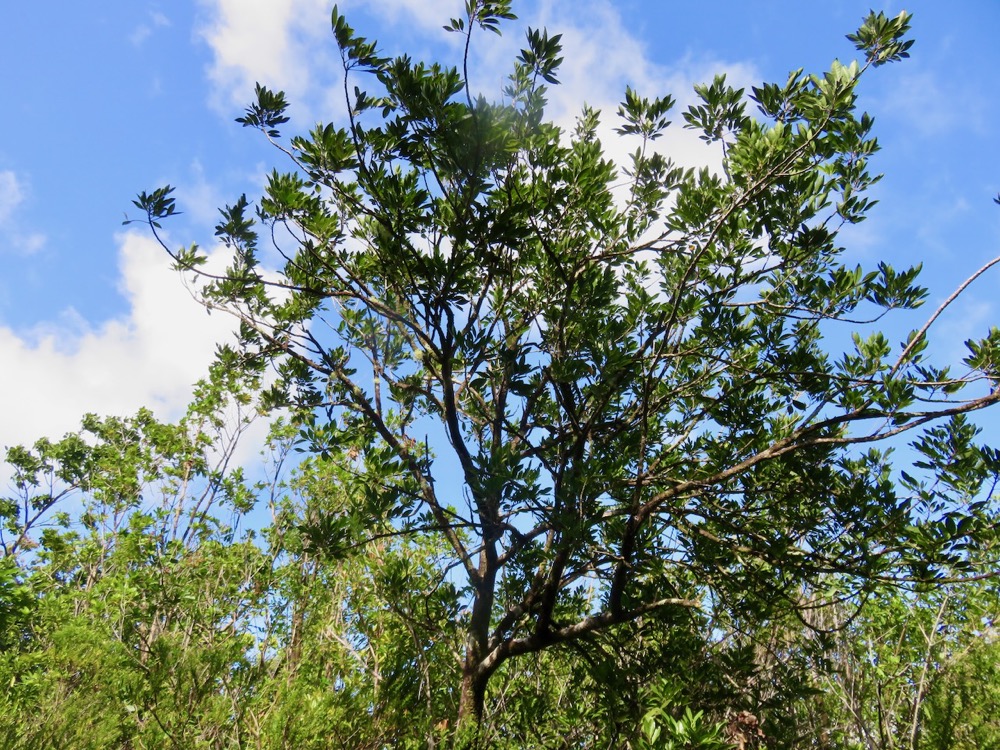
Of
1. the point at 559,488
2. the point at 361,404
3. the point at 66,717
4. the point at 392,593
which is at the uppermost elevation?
the point at 361,404

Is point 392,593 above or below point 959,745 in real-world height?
above

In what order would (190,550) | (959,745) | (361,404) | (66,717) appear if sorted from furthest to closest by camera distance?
(190,550), (959,745), (361,404), (66,717)

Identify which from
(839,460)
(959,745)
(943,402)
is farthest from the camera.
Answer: (959,745)

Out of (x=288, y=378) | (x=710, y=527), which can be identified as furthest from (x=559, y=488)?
(x=288, y=378)

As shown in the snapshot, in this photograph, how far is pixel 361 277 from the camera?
5949mm

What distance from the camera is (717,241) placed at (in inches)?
192

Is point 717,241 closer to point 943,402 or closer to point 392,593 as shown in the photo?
point 943,402

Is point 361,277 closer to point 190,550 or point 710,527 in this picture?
point 710,527

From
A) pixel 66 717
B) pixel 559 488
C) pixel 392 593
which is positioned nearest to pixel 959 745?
pixel 559 488

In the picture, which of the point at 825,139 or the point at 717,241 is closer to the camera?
the point at 825,139

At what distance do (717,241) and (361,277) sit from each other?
122 inches

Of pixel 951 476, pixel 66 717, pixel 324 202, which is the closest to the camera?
pixel 951 476

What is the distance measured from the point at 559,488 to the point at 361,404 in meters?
1.98

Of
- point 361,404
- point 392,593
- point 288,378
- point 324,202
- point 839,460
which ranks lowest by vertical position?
point 392,593
